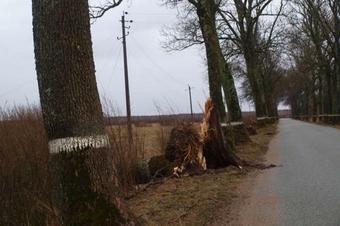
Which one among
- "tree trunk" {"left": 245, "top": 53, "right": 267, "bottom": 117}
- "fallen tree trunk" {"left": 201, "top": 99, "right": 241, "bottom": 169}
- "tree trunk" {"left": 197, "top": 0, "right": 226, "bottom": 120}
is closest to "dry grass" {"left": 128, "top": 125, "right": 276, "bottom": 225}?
"fallen tree trunk" {"left": 201, "top": 99, "right": 241, "bottom": 169}

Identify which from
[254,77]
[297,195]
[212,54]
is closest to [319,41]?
[254,77]

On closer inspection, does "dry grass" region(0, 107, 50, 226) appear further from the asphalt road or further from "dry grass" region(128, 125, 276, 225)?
the asphalt road

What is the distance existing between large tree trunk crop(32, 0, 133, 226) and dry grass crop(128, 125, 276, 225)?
143 centimetres

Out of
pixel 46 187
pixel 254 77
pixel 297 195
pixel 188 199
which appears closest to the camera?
pixel 46 187

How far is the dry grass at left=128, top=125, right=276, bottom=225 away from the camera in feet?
25.4

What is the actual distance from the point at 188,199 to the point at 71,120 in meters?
3.91

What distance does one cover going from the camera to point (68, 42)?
225 inches

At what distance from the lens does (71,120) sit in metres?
5.64

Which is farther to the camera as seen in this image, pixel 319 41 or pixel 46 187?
pixel 319 41

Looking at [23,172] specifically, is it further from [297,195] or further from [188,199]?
[297,195]

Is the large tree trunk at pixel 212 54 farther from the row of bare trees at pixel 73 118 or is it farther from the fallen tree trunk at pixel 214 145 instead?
the row of bare trees at pixel 73 118

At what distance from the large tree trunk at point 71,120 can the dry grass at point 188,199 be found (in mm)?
1428

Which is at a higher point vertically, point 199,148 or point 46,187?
point 199,148

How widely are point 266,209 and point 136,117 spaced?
5742 millimetres
